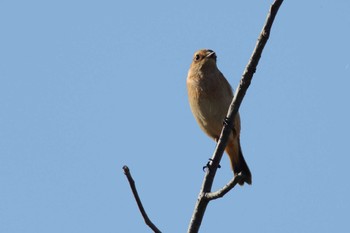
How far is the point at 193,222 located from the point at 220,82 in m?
4.29

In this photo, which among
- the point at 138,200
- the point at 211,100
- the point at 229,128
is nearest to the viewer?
the point at 138,200

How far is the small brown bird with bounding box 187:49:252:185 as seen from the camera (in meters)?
8.14

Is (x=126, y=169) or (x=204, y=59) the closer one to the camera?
(x=126, y=169)

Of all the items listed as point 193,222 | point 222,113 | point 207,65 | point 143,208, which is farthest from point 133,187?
point 207,65

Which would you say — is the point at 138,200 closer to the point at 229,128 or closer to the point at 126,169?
the point at 126,169

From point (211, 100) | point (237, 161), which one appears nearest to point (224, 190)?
point (211, 100)

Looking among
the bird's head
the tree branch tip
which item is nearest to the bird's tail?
the bird's head

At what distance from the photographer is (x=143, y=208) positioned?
4094mm

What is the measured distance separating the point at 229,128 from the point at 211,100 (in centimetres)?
335

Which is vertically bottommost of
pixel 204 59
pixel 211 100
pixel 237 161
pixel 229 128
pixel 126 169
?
pixel 126 169

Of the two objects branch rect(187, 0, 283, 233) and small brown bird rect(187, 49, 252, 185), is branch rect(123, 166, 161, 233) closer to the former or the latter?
branch rect(187, 0, 283, 233)

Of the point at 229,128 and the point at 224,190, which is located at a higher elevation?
the point at 229,128

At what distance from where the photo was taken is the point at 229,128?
4840 mm

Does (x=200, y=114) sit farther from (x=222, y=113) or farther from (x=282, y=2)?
(x=282, y=2)
